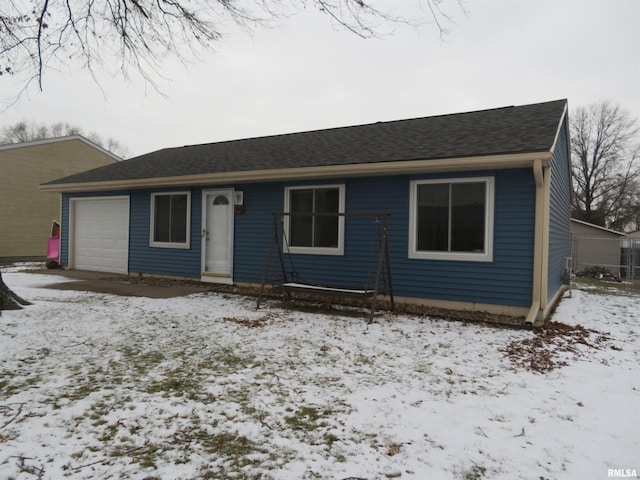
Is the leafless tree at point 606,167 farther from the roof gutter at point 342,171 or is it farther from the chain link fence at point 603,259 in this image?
the roof gutter at point 342,171

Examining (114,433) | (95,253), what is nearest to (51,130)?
(95,253)

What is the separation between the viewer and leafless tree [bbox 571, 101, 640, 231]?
30891 mm

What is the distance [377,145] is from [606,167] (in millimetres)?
32524

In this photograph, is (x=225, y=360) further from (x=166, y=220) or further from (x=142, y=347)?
(x=166, y=220)

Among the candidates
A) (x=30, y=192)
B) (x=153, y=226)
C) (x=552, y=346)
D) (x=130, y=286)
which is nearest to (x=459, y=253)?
(x=552, y=346)

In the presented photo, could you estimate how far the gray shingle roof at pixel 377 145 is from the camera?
6.32 metres

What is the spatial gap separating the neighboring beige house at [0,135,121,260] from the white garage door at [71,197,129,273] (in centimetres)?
528

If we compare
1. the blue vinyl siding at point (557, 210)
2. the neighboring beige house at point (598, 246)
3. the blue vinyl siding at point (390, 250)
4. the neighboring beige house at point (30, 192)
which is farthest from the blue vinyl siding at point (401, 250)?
the neighboring beige house at point (598, 246)

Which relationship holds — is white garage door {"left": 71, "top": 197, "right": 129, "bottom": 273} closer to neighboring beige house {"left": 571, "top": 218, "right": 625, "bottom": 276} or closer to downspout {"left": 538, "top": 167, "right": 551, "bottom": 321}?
downspout {"left": 538, "top": 167, "right": 551, "bottom": 321}

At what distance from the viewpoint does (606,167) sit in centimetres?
→ 3156

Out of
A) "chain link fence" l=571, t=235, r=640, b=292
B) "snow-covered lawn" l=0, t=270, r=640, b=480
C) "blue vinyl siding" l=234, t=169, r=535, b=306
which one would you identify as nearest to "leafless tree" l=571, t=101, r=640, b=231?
"chain link fence" l=571, t=235, r=640, b=292

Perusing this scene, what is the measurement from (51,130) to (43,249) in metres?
32.6

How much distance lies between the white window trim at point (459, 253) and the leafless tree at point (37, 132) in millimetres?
32661

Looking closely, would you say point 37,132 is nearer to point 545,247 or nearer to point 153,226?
point 153,226
